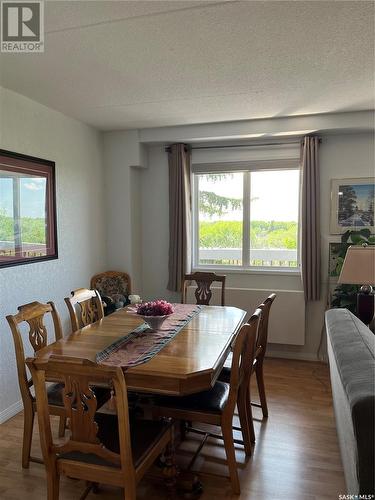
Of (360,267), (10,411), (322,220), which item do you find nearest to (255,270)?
(322,220)

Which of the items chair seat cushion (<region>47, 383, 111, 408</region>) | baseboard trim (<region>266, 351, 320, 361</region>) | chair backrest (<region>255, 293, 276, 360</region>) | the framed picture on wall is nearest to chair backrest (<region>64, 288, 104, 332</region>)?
chair seat cushion (<region>47, 383, 111, 408</region>)

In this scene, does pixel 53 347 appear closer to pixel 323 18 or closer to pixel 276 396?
pixel 276 396

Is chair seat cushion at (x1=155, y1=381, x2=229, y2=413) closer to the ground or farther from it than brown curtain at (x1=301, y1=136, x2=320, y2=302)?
closer to the ground

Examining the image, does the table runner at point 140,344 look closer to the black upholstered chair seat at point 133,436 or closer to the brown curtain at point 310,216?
the black upholstered chair seat at point 133,436

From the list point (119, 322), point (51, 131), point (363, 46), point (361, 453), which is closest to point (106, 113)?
point (51, 131)

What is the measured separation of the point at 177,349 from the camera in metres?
2.07

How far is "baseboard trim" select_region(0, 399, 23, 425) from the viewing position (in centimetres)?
284

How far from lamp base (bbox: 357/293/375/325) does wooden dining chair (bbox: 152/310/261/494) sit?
1124mm

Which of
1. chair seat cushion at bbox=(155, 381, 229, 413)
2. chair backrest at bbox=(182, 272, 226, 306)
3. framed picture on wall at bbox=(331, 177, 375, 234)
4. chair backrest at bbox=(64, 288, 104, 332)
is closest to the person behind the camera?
chair seat cushion at bbox=(155, 381, 229, 413)

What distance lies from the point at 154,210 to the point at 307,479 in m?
3.19

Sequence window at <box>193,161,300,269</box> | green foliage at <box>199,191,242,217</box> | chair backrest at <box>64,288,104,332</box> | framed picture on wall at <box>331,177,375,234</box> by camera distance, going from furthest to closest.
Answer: green foliage at <box>199,191,242,217</box> → window at <box>193,161,300,269</box> → framed picture on wall at <box>331,177,375,234</box> → chair backrest at <box>64,288,104,332</box>

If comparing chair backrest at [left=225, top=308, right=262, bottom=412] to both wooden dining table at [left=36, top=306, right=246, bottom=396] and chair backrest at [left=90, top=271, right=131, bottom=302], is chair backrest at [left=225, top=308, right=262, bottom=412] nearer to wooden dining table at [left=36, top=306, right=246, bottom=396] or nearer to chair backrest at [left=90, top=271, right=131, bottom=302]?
wooden dining table at [left=36, top=306, right=246, bottom=396]

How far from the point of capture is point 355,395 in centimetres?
133

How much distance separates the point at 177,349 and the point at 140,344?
0.24 metres
